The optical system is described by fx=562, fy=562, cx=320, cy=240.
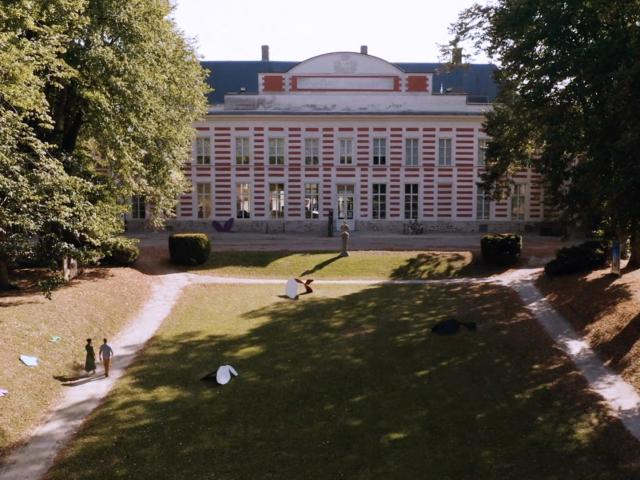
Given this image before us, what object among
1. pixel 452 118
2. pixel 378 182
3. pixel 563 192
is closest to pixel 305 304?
pixel 563 192

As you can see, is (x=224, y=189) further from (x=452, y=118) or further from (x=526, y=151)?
(x=526, y=151)

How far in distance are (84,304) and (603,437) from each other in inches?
587

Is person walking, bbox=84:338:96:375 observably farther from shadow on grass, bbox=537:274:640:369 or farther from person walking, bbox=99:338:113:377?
shadow on grass, bbox=537:274:640:369

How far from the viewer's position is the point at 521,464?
30.9 feet

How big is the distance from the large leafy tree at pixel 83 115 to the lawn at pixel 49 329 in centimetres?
148

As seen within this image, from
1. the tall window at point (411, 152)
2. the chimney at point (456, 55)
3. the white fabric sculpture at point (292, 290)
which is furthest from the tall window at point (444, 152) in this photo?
the white fabric sculpture at point (292, 290)

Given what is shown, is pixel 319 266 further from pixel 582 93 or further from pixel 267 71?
pixel 267 71

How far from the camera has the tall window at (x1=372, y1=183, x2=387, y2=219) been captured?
125ft

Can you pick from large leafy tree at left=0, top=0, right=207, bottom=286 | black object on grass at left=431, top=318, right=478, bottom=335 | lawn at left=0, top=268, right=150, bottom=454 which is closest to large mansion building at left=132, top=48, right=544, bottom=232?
large leafy tree at left=0, top=0, right=207, bottom=286

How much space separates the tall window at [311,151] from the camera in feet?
125

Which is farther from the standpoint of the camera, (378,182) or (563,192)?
(378,182)

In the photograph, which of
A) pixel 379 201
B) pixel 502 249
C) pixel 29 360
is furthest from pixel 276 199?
pixel 29 360

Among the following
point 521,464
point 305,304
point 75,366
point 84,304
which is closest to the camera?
point 521,464

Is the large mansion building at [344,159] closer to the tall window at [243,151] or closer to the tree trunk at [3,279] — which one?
the tall window at [243,151]
